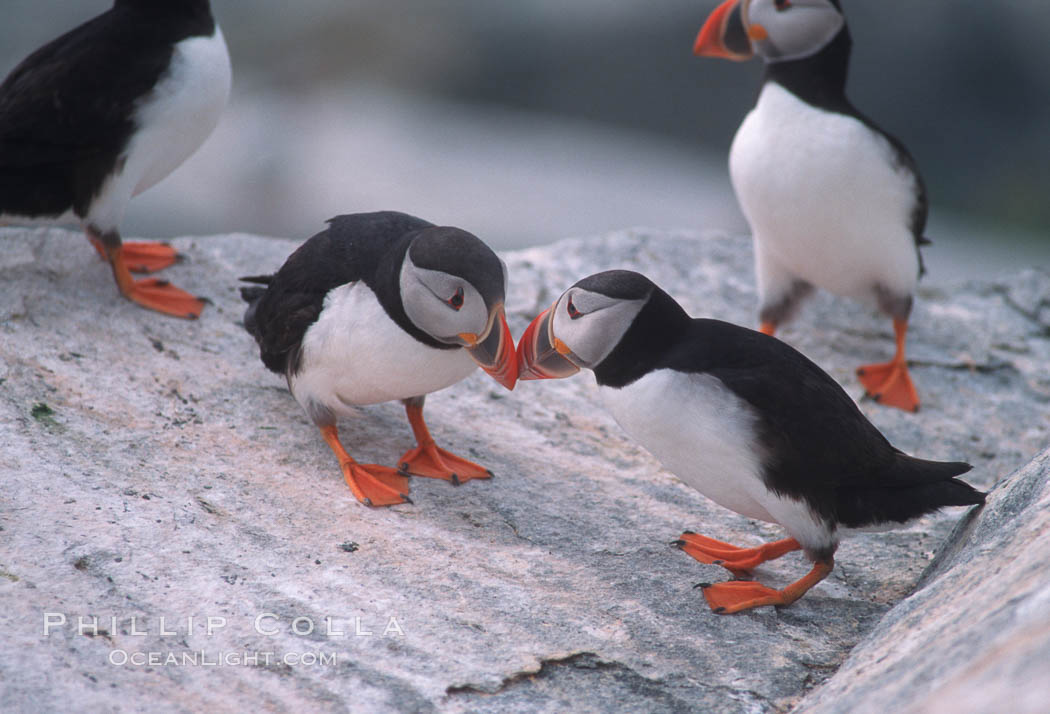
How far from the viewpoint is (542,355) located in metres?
3.06

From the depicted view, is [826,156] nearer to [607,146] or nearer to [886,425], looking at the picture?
[886,425]

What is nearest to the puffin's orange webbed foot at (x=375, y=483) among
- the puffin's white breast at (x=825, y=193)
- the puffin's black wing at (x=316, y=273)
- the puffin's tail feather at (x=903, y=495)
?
the puffin's black wing at (x=316, y=273)

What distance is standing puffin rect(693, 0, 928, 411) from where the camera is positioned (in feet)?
15.1

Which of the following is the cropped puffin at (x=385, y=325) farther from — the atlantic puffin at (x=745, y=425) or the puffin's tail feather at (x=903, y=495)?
the puffin's tail feather at (x=903, y=495)

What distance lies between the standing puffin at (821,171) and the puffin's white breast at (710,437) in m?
1.98

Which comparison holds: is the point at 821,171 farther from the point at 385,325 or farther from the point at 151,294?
the point at 151,294

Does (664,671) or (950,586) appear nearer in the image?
(950,586)

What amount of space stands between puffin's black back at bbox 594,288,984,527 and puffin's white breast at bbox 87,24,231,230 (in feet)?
7.37

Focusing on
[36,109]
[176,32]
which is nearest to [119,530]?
[36,109]

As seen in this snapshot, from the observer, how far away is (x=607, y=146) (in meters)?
10.8

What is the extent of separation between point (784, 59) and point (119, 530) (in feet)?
11.3

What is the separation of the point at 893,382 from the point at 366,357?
259 centimetres

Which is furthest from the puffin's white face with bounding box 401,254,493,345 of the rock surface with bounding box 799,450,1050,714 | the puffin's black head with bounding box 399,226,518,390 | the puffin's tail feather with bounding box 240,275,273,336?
the rock surface with bounding box 799,450,1050,714

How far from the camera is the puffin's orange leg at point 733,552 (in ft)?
10.0
